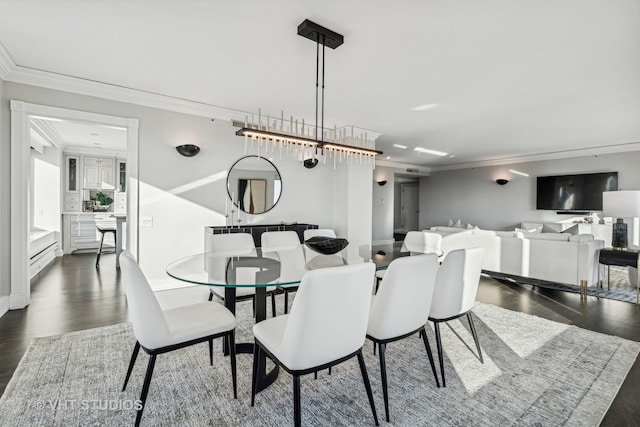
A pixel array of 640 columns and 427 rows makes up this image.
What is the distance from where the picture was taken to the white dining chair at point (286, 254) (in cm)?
207

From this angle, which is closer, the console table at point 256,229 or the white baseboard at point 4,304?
the white baseboard at point 4,304

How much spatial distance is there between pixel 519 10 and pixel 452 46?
1.89 feet

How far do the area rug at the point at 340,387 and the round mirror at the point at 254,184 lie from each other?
8.06 ft

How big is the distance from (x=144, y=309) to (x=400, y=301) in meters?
1.39

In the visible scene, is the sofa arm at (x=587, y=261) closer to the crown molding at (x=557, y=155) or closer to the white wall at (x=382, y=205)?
the crown molding at (x=557, y=155)

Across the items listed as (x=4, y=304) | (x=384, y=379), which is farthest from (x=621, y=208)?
(x=4, y=304)

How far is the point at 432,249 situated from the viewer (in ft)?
11.1

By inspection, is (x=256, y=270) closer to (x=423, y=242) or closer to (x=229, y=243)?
(x=229, y=243)

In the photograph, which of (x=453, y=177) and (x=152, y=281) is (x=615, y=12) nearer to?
(x=152, y=281)

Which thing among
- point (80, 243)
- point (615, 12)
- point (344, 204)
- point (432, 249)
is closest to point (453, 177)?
point (344, 204)

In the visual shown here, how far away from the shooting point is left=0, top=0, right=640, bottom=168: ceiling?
2.24 meters

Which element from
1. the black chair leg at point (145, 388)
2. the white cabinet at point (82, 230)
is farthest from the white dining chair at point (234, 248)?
the white cabinet at point (82, 230)

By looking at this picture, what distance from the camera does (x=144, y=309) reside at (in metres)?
1.63

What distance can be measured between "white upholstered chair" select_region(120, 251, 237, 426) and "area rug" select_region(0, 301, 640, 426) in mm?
197
